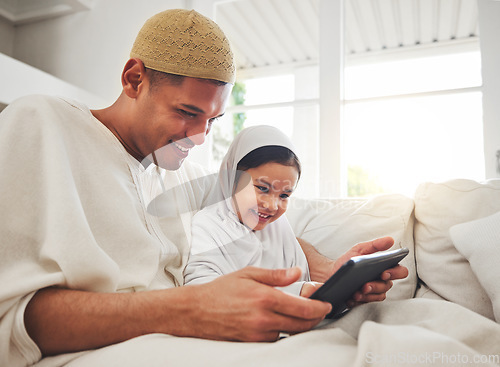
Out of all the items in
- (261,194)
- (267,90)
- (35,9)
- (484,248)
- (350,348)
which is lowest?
(350,348)

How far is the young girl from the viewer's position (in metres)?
0.94

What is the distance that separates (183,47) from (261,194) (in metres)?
0.39

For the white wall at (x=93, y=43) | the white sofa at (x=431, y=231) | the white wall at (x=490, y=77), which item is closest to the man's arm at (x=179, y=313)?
the white sofa at (x=431, y=231)

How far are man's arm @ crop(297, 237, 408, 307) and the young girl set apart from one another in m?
0.04

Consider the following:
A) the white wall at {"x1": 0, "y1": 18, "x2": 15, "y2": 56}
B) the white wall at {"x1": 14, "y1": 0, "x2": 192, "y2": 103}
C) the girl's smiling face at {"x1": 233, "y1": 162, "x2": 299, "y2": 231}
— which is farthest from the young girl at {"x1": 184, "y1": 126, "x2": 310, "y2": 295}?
the white wall at {"x1": 0, "y1": 18, "x2": 15, "y2": 56}

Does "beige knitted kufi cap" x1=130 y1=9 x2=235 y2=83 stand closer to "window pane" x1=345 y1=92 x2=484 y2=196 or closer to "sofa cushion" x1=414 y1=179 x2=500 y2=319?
"sofa cushion" x1=414 y1=179 x2=500 y2=319

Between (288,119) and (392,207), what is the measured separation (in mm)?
970

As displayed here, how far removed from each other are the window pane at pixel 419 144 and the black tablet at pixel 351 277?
3.42ft

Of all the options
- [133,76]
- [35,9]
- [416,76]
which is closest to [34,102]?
[133,76]

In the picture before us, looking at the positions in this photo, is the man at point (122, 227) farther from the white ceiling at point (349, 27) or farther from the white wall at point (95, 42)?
the white wall at point (95, 42)

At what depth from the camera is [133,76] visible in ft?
3.01

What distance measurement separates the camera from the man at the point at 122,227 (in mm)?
602

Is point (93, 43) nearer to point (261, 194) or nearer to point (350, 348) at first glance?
point (261, 194)

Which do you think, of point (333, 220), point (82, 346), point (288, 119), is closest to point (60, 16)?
point (288, 119)
